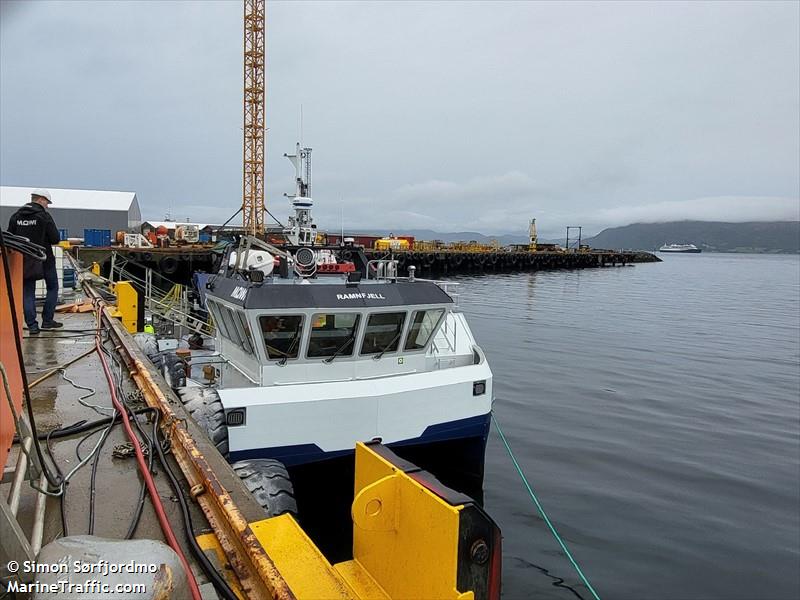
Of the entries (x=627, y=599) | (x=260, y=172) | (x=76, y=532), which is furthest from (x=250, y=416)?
(x=260, y=172)

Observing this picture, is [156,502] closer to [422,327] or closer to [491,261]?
[422,327]

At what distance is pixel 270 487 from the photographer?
180 inches

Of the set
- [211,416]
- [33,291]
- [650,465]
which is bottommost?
[650,465]

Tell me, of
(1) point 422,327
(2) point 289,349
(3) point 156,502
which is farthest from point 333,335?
(3) point 156,502

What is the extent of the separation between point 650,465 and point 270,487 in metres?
7.46

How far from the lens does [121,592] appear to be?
2.00 metres

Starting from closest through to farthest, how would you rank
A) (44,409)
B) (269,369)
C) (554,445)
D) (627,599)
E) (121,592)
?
(121,592), (44,409), (627,599), (269,369), (554,445)

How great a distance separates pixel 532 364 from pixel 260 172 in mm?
47478

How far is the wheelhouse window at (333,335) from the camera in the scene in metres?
7.14

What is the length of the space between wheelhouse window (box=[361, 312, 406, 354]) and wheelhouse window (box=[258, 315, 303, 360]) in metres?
0.94

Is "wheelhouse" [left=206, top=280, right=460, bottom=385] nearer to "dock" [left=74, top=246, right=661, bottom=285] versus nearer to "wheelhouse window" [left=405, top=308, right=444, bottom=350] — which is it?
"wheelhouse window" [left=405, top=308, right=444, bottom=350]

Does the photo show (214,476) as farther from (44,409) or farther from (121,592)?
(44,409)

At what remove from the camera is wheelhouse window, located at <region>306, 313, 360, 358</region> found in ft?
23.4

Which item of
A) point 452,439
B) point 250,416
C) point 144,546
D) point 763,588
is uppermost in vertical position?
point 144,546
